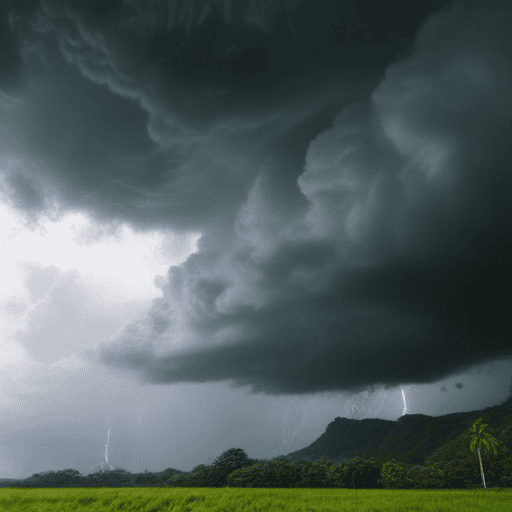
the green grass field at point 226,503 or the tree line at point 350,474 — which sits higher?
the green grass field at point 226,503

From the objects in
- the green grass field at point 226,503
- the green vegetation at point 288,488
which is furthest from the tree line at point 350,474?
the green grass field at point 226,503

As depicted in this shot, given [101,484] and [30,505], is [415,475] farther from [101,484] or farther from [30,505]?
[101,484]

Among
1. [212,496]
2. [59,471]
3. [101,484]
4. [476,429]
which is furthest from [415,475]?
[59,471]

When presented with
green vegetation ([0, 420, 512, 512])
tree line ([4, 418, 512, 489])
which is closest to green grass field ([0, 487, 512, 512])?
green vegetation ([0, 420, 512, 512])

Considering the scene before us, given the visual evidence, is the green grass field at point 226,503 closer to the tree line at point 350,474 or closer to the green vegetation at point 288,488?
the green vegetation at point 288,488

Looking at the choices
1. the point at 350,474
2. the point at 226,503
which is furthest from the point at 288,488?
the point at 350,474

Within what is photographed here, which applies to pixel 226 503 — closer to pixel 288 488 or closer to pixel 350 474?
pixel 288 488

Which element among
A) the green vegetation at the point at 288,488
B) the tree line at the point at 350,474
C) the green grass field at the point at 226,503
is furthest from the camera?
the tree line at the point at 350,474

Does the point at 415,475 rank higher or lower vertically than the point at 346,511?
lower

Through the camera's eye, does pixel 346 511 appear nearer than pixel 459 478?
Yes

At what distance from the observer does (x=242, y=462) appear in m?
147

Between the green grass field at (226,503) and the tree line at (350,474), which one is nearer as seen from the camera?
the green grass field at (226,503)

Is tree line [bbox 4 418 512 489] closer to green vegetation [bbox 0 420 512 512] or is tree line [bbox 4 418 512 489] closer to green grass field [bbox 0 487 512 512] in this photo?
green vegetation [bbox 0 420 512 512]

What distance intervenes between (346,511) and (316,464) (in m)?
96.4
